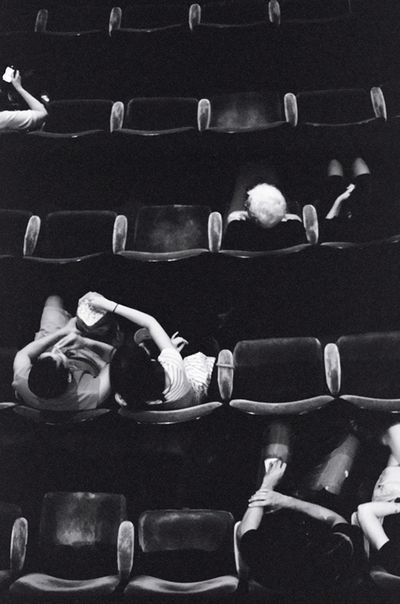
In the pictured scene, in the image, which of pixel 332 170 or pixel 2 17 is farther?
pixel 2 17

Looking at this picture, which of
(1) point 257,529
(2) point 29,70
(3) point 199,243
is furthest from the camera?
(2) point 29,70

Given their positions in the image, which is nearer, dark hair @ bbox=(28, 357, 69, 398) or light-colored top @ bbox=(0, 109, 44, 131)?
dark hair @ bbox=(28, 357, 69, 398)

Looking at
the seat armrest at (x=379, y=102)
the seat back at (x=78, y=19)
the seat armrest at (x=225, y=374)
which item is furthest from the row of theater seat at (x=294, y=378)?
the seat back at (x=78, y=19)

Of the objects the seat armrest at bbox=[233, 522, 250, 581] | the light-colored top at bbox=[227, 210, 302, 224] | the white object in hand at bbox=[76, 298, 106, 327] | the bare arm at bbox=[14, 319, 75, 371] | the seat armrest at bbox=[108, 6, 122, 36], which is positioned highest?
the seat armrest at bbox=[108, 6, 122, 36]

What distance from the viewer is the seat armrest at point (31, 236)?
674mm

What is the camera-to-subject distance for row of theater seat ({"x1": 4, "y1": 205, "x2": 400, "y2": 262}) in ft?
2.21

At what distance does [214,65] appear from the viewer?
2.59ft

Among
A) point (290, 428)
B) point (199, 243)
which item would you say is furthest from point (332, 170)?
point (290, 428)

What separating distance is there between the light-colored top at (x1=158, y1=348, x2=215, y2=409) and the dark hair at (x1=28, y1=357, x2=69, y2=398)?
3.2 inches

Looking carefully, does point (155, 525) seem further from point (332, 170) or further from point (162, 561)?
point (332, 170)

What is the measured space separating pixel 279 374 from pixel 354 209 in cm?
18

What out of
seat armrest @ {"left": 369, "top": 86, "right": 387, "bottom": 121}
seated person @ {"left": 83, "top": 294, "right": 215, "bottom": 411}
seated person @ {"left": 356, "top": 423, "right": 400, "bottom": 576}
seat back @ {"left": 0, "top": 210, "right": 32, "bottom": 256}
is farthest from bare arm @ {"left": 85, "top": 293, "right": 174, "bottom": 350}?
seat armrest @ {"left": 369, "top": 86, "right": 387, "bottom": 121}

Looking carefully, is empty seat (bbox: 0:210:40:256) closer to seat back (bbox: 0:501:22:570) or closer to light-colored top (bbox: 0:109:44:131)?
light-colored top (bbox: 0:109:44:131)

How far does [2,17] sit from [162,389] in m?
0.52
